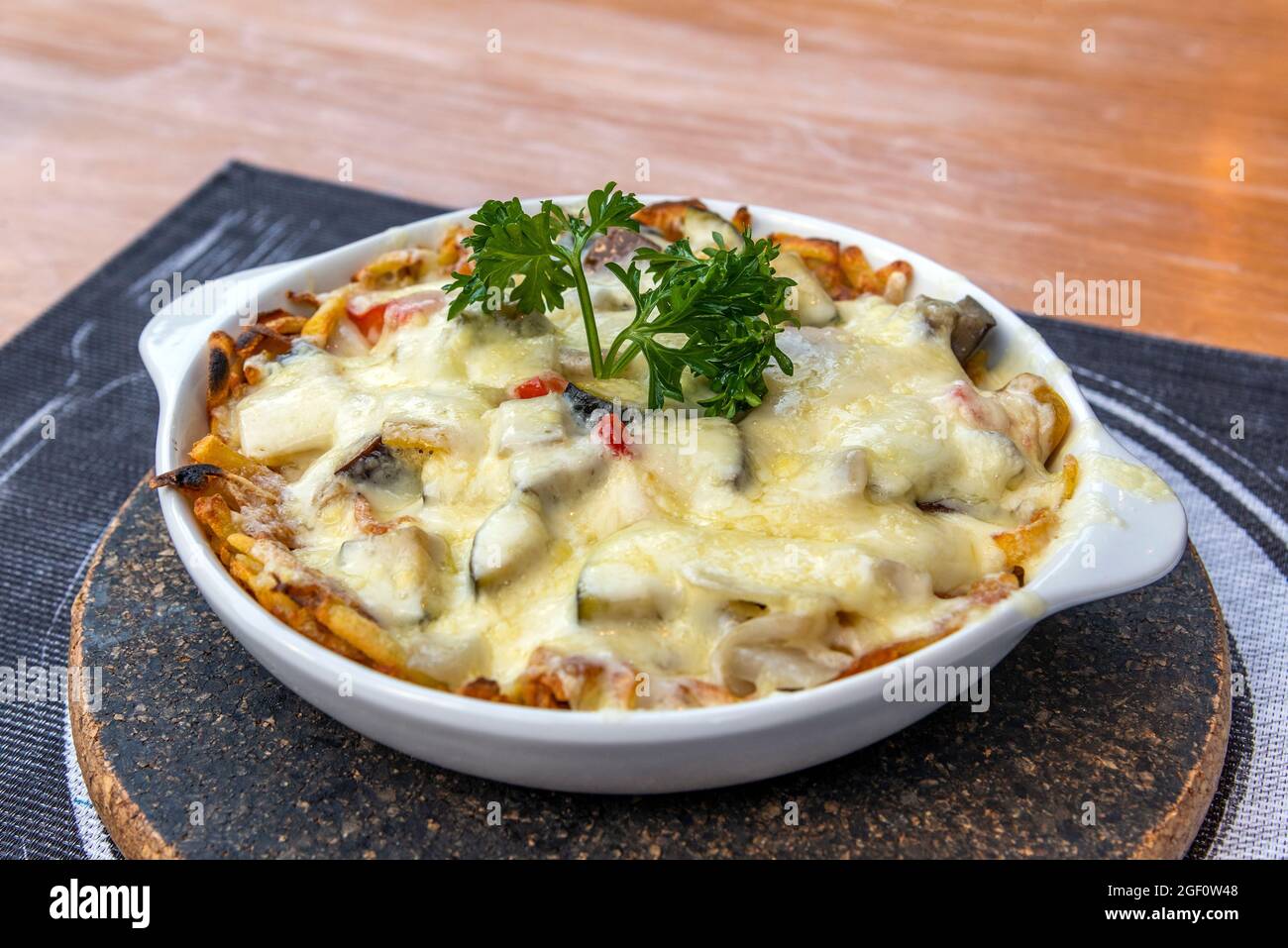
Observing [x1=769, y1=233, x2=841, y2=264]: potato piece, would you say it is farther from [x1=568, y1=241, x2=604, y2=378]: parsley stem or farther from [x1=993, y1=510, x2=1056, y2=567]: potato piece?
[x1=993, y1=510, x2=1056, y2=567]: potato piece

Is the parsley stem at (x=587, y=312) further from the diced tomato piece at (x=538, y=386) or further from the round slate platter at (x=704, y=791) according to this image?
the round slate platter at (x=704, y=791)

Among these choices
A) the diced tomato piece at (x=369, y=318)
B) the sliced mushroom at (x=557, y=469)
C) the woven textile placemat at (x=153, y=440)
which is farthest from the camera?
the diced tomato piece at (x=369, y=318)

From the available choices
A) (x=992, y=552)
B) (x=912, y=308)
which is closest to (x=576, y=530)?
(x=992, y=552)

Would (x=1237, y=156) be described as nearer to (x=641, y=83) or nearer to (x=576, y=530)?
(x=641, y=83)

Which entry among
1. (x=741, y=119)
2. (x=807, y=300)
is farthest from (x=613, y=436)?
(x=741, y=119)

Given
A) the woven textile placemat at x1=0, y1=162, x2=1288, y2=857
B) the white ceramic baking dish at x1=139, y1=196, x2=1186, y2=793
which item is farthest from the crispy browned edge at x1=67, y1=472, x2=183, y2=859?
the white ceramic baking dish at x1=139, y1=196, x2=1186, y2=793

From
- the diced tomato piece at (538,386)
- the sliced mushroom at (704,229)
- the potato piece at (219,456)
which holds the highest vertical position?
the sliced mushroom at (704,229)

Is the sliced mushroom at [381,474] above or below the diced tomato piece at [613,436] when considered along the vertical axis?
below

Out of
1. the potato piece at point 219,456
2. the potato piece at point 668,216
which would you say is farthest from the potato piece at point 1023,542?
the potato piece at point 219,456

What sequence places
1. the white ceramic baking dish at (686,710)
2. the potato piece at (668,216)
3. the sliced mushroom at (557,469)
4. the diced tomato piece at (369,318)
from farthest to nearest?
the potato piece at (668,216), the diced tomato piece at (369,318), the sliced mushroom at (557,469), the white ceramic baking dish at (686,710)
